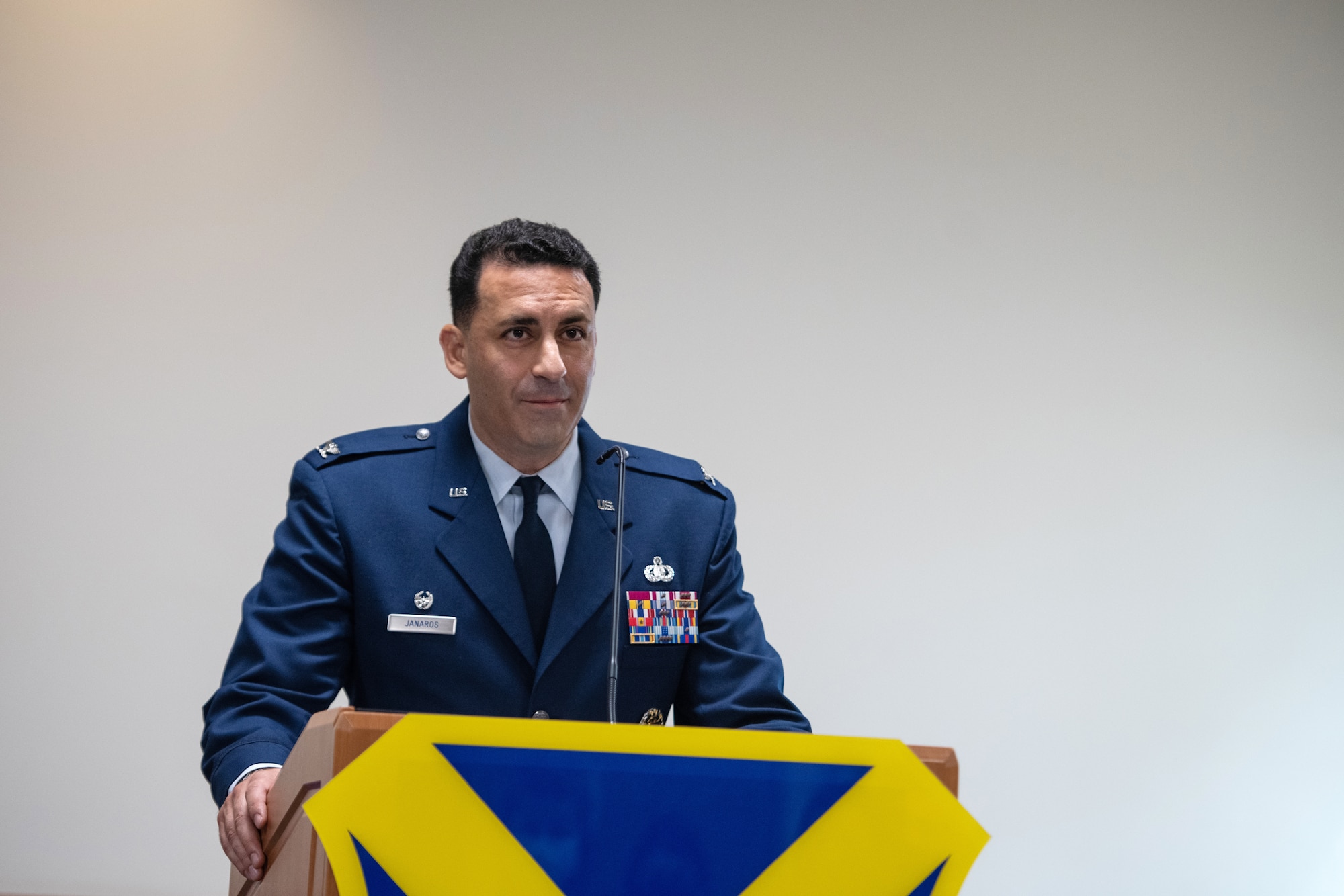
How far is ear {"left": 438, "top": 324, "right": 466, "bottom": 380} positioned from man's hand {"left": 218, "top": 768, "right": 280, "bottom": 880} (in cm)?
82

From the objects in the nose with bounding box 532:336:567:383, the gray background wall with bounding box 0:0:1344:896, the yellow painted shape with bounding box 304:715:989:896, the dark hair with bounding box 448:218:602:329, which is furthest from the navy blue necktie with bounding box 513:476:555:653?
the gray background wall with bounding box 0:0:1344:896

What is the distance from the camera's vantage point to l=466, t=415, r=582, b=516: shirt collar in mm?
1732

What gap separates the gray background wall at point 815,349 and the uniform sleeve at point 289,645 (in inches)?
52.6

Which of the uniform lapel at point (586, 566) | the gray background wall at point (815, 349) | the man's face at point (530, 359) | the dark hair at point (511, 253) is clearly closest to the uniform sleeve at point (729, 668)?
the uniform lapel at point (586, 566)

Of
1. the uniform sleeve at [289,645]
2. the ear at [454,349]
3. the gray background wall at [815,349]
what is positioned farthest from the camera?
the gray background wall at [815,349]

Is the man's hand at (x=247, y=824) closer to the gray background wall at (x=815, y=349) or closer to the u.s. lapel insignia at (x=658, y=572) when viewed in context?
the u.s. lapel insignia at (x=658, y=572)

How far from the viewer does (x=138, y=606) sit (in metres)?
2.80

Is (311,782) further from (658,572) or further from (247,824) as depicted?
(658,572)

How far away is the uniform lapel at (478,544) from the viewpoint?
162cm

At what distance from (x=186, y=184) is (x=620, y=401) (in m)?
1.27

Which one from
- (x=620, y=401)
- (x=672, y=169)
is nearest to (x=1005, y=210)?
(x=672, y=169)

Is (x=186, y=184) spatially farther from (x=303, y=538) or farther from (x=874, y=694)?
(x=874, y=694)

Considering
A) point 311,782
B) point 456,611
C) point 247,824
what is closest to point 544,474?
point 456,611

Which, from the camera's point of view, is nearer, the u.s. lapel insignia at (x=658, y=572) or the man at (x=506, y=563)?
the man at (x=506, y=563)
